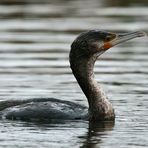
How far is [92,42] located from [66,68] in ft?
18.3

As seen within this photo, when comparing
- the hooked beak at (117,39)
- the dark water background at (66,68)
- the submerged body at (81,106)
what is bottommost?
the dark water background at (66,68)

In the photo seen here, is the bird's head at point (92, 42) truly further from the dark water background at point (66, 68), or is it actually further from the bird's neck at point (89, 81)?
the dark water background at point (66, 68)

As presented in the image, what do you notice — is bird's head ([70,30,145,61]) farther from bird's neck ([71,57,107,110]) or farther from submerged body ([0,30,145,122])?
bird's neck ([71,57,107,110])

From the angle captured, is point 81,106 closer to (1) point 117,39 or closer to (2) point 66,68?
(1) point 117,39

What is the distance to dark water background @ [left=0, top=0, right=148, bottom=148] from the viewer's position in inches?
633

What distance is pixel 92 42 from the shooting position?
17797 mm

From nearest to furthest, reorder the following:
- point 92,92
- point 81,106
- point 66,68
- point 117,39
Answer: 1. point 81,106
2. point 92,92
3. point 117,39
4. point 66,68

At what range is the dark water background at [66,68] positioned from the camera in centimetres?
1608

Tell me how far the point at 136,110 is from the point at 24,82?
3540 millimetres

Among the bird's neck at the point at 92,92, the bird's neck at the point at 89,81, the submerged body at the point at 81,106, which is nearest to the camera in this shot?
the submerged body at the point at 81,106

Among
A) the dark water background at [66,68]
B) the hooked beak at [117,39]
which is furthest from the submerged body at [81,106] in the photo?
the dark water background at [66,68]

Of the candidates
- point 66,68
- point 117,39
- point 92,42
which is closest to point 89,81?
point 92,42

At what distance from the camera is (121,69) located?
74.7ft

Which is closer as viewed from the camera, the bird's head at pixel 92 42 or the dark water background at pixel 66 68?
the dark water background at pixel 66 68
